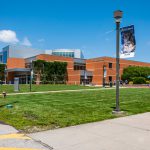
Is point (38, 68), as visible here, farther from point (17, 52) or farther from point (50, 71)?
point (17, 52)

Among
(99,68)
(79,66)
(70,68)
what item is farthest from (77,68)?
(99,68)

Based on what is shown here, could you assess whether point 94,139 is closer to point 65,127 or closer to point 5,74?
point 65,127

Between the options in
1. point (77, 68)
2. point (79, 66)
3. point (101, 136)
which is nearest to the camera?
point (101, 136)

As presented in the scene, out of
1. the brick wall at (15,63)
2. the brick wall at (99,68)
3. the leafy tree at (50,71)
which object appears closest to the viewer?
the leafy tree at (50,71)

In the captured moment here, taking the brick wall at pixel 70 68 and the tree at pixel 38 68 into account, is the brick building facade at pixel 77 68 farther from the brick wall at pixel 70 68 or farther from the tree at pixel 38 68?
the tree at pixel 38 68

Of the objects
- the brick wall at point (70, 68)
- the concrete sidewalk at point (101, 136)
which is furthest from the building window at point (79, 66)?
the concrete sidewalk at point (101, 136)

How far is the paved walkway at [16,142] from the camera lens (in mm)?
5910

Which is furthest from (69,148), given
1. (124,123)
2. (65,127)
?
(124,123)

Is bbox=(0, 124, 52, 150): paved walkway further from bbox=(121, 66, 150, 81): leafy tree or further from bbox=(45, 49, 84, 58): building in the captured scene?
bbox=(45, 49, 84, 58): building

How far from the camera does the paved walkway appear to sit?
5910 millimetres

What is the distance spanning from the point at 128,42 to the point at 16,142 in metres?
6.66

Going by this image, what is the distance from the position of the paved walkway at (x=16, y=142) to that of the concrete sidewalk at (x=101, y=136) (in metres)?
0.22

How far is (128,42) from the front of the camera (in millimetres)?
11102

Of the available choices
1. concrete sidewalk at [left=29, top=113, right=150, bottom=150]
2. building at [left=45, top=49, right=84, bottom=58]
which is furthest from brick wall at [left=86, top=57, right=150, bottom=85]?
concrete sidewalk at [left=29, top=113, right=150, bottom=150]
